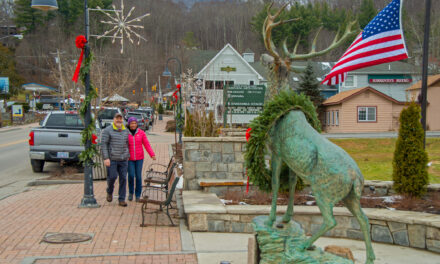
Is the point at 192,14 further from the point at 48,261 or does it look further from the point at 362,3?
the point at 48,261

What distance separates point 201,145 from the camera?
10.4 meters

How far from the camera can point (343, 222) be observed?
7.46 metres

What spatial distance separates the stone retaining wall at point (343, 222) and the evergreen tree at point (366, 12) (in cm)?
5185

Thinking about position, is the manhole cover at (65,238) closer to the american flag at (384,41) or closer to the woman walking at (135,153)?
the woman walking at (135,153)

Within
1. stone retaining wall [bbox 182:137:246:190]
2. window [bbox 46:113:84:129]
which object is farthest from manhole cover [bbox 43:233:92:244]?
window [bbox 46:113:84:129]

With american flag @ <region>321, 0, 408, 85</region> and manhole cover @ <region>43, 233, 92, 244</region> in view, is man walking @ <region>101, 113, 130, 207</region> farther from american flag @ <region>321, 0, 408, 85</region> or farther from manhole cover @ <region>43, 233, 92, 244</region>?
american flag @ <region>321, 0, 408, 85</region>

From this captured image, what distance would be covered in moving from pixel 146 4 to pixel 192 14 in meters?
13.9

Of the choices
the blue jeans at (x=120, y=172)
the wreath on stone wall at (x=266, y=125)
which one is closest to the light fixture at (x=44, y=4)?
the blue jeans at (x=120, y=172)

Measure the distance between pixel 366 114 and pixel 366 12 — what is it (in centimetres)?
2483

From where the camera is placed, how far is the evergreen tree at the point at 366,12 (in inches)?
2178

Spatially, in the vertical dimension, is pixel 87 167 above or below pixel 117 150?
below

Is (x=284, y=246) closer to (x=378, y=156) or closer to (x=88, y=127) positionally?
(x=88, y=127)

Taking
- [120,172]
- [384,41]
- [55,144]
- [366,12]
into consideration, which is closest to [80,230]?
[120,172]

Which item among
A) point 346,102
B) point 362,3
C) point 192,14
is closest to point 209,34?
point 192,14
